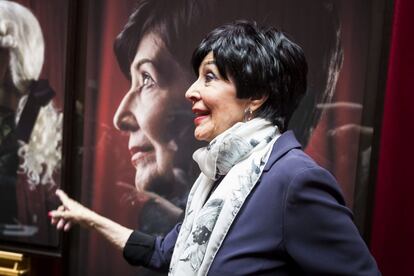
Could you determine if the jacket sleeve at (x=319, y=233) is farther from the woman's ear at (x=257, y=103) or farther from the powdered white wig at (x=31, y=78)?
the powdered white wig at (x=31, y=78)

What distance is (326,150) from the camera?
4.66 feet

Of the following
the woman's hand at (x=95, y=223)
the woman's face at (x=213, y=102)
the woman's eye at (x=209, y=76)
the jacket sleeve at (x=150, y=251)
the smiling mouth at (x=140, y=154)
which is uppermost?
the woman's eye at (x=209, y=76)

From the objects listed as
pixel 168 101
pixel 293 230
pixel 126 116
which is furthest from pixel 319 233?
pixel 126 116

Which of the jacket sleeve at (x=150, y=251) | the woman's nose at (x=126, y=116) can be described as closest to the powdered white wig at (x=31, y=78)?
the woman's nose at (x=126, y=116)

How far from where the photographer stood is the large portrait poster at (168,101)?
1.38 meters

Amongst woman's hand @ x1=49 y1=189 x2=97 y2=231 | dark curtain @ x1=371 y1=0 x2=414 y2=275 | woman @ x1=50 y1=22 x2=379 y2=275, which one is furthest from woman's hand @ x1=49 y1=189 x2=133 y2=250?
dark curtain @ x1=371 y1=0 x2=414 y2=275

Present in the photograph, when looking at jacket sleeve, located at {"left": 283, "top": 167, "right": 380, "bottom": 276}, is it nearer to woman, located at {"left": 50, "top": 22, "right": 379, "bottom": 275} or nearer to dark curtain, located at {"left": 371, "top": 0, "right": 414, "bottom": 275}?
woman, located at {"left": 50, "top": 22, "right": 379, "bottom": 275}

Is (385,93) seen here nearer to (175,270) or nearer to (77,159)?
(175,270)

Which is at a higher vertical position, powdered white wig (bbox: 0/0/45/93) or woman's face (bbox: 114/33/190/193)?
powdered white wig (bbox: 0/0/45/93)

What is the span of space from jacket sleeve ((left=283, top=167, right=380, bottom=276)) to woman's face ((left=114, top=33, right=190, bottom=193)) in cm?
83

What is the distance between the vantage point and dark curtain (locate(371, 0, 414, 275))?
51.2 inches

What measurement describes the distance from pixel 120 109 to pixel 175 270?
81cm

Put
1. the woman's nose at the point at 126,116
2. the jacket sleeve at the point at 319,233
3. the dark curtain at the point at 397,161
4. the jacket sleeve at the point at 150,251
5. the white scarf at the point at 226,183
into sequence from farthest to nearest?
the woman's nose at the point at 126,116, the dark curtain at the point at 397,161, the jacket sleeve at the point at 150,251, the white scarf at the point at 226,183, the jacket sleeve at the point at 319,233

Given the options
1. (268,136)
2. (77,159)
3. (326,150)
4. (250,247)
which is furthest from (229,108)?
(77,159)
